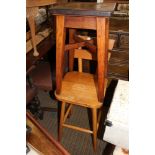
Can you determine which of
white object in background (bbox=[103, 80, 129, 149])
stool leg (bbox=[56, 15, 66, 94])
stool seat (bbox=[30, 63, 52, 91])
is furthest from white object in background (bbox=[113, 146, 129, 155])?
stool seat (bbox=[30, 63, 52, 91])

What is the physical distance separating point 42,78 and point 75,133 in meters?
0.63

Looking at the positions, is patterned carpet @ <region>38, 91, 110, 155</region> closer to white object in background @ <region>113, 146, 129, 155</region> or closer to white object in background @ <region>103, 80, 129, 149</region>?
white object in background @ <region>113, 146, 129, 155</region>

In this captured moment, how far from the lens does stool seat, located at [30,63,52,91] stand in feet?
5.84

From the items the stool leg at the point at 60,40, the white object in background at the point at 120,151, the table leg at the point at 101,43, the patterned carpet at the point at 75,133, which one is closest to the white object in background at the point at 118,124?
the white object in background at the point at 120,151

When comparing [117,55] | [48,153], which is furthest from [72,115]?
[48,153]

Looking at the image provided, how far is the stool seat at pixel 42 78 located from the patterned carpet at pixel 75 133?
493mm

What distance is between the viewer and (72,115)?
2227mm

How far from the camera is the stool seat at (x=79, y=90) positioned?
145 centimetres

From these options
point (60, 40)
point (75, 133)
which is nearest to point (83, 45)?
point (60, 40)

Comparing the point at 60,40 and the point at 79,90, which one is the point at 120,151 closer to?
the point at 79,90

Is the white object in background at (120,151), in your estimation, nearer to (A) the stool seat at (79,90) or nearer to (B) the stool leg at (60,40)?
(A) the stool seat at (79,90)

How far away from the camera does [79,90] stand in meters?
1.54
